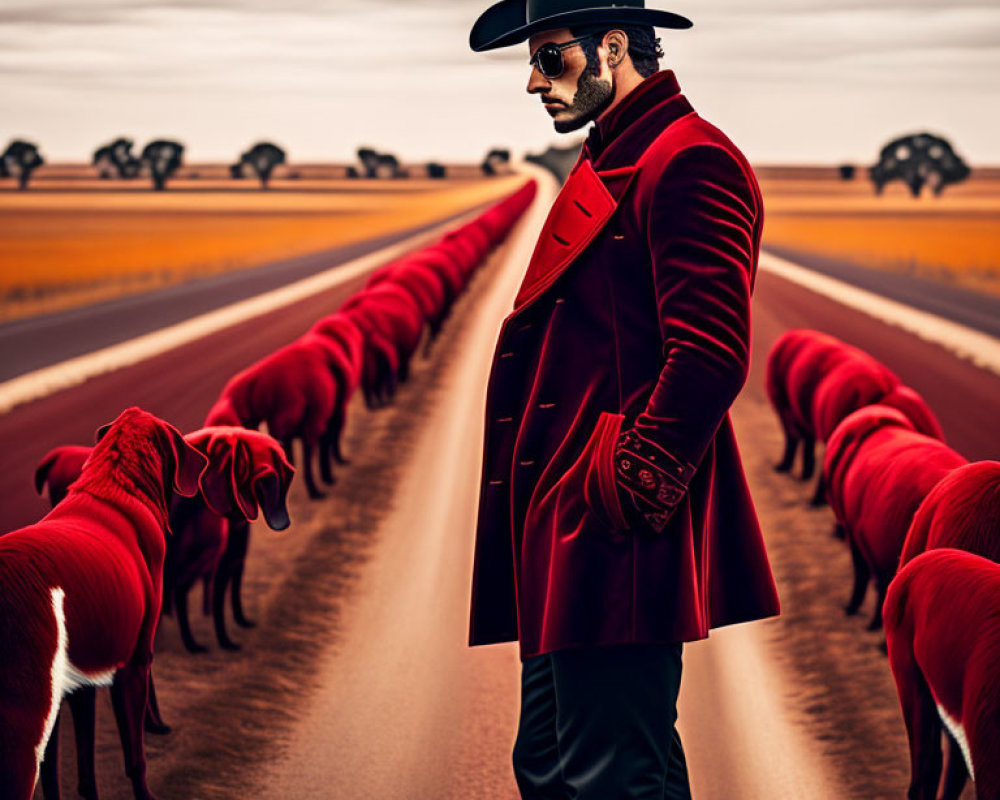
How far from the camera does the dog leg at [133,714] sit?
5.30 metres

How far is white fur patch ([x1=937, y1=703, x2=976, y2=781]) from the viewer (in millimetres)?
3980

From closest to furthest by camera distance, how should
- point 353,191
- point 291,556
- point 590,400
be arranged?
point 590,400 → point 291,556 → point 353,191

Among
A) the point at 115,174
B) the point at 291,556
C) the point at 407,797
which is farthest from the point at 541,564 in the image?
the point at 115,174

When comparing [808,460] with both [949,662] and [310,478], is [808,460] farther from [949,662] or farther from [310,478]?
[949,662]

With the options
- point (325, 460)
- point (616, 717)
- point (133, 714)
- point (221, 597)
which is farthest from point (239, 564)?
point (616, 717)

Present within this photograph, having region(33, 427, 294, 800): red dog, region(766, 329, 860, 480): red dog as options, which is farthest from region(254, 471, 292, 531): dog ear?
region(766, 329, 860, 480): red dog

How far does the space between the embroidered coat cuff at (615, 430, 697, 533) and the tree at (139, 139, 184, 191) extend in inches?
6577

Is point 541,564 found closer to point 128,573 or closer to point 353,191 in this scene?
point 128,573

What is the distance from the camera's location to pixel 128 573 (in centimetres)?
516

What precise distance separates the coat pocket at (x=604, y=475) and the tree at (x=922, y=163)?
134328mm

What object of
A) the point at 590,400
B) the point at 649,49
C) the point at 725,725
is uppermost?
the point at 649,49

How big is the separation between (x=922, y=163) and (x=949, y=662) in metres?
135

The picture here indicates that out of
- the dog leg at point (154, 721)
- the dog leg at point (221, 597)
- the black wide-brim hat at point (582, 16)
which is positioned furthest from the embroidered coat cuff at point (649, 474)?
the dog leg at point (221, 597)

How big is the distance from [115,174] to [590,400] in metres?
183
